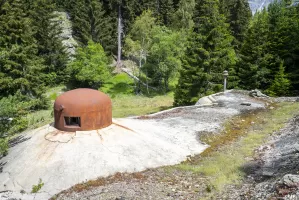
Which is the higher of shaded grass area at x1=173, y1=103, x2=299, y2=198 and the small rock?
the small rock

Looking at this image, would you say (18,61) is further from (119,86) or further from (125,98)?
(119,86)

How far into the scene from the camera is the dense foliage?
29672mm

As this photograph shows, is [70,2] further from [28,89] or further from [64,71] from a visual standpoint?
[28,89]

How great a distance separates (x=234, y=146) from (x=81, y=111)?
7.78 m

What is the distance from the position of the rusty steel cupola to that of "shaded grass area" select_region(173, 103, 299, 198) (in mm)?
4173

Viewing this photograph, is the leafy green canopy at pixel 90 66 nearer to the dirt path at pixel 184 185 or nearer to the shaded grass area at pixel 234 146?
the shaded grass area at pixel 234 146

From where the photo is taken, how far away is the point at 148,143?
14195 millimetres

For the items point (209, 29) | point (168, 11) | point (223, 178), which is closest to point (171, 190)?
point (223, 178)

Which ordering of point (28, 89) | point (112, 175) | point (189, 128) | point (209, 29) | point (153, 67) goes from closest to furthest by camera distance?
point (112, 175), point (189, 128), point (209, 29), point (28, 89), point (153, 67)

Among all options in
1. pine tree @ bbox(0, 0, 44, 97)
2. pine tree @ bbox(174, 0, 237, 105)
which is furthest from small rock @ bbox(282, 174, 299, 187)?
pine tree @ bbox(0, 0, 44, 97)

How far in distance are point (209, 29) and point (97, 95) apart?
18.2 metres

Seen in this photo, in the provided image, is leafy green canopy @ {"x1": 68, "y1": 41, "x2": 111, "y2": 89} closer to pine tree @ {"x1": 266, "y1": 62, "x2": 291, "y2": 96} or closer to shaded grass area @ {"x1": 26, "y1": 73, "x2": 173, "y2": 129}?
shaded grass area @ {"x1": 26, "y1": 73, "x2": 173, "y2": 129}

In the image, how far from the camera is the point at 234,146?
15.3 metres

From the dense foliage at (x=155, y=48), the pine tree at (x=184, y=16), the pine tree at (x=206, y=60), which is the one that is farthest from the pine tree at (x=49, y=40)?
the pine tree at (x=206, y=60)
